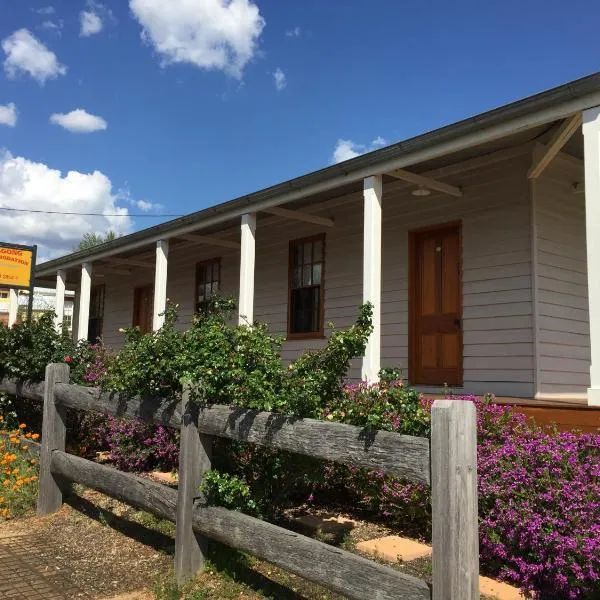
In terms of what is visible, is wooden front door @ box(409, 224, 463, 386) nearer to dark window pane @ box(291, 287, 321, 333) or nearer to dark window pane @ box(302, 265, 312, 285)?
dark window pane @ box(291, 287, 321, 333)

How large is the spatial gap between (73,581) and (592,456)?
11.2 ft

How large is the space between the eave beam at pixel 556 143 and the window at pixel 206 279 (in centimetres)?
726

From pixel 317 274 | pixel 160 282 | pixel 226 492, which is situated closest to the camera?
pixel 226 492

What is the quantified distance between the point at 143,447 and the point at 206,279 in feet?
23.3

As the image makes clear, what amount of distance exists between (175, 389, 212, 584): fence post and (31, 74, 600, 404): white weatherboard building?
3.19m

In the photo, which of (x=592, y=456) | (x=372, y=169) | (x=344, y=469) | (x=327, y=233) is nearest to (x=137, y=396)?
(x=344, y=469)

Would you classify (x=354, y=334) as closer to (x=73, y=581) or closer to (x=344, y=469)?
(x=344, y=469)

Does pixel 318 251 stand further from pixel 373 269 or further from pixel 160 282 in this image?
pixel 373 269

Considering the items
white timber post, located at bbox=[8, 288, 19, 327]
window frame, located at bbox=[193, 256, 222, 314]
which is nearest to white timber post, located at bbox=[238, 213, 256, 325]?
window frame, located at bbox=[193, 256, 222, 314]

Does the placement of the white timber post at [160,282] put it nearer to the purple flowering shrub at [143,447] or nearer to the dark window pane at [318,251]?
the dark window pane at [318,251]

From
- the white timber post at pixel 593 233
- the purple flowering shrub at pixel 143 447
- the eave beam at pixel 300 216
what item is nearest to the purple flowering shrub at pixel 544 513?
the white timber post at pixel 593 233

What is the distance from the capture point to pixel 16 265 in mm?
12703

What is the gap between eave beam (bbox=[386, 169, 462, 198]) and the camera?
714 cm

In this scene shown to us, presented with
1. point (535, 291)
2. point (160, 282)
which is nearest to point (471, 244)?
point (535, 291)
